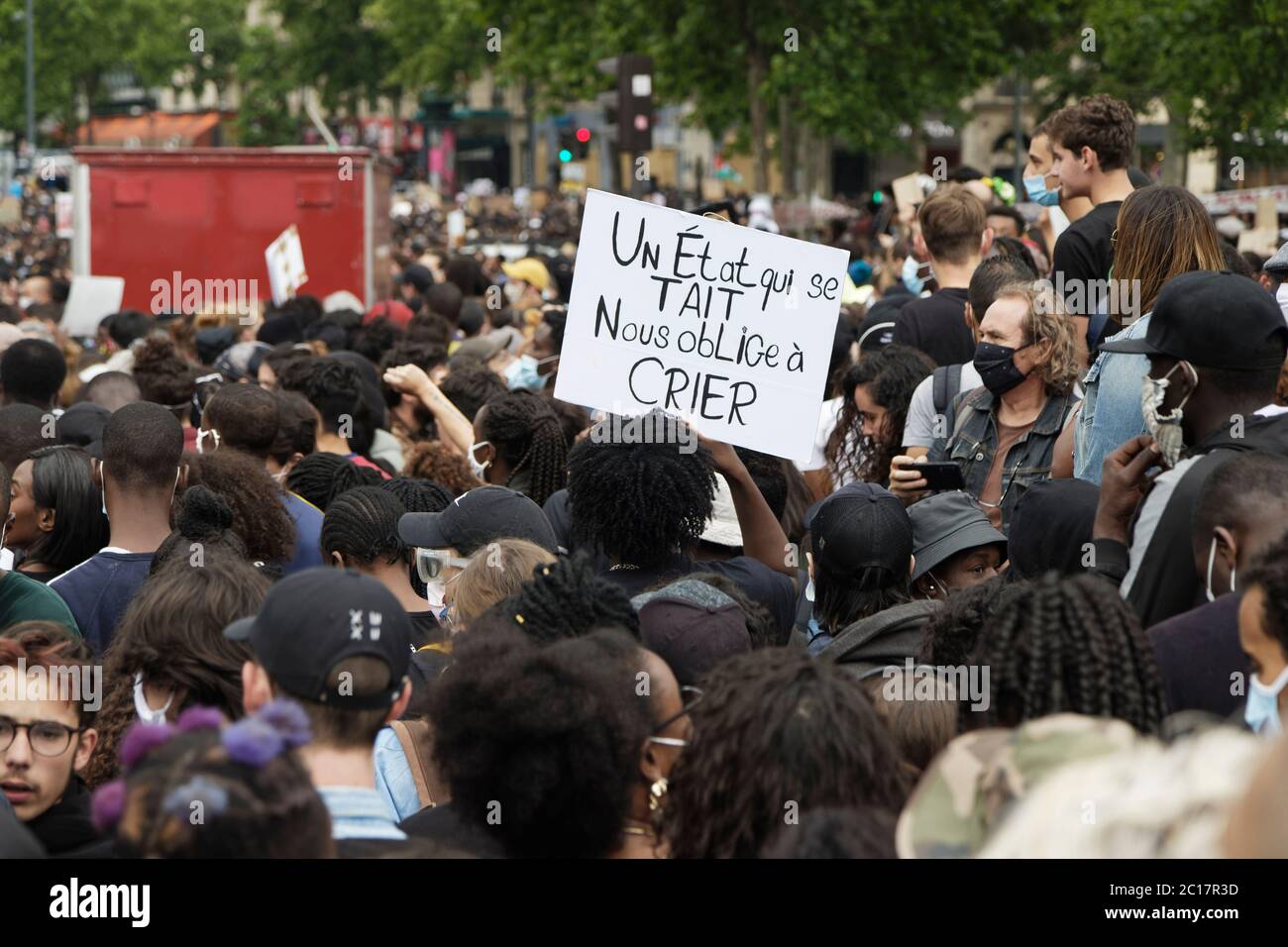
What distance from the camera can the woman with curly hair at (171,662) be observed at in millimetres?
3799

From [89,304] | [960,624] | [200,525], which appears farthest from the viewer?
[89,304]

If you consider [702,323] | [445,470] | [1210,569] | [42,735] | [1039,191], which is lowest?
[42,735]

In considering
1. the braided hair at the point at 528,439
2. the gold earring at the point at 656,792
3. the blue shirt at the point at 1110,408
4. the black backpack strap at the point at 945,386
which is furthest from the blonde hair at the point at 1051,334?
the gold earring at the point at 656,792

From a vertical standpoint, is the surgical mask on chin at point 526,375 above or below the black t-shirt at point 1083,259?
below

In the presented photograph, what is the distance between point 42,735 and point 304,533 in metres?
2.08

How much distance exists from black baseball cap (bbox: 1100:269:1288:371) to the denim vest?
1.41 metres

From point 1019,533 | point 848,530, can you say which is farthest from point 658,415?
point 1019,533

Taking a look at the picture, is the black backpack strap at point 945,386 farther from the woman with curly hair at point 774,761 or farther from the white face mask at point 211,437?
the woman with curly hair at point 774,761

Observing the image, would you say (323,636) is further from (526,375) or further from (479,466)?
(526,375)

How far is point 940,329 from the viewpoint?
6.94m

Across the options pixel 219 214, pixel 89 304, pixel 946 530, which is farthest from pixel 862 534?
pixel 219 214

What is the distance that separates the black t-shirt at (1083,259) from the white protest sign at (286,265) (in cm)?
908

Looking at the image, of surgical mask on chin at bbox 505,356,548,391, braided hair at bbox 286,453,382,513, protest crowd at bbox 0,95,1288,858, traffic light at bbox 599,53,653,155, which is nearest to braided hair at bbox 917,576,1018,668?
protest crowd at bbox 0,95,1288,858

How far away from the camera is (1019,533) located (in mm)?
4098
